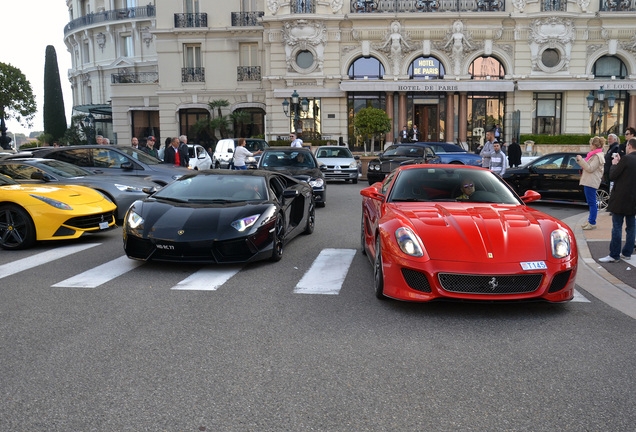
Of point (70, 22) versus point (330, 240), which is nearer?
point (330, 240)

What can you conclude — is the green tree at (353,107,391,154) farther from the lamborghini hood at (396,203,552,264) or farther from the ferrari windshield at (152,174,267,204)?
the lamborghini hood at (396,203,552,264)

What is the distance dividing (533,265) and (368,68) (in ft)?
117

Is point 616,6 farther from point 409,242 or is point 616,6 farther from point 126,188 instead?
point 409,242

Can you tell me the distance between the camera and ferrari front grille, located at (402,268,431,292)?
5.70m

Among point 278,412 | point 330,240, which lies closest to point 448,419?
point 278,412

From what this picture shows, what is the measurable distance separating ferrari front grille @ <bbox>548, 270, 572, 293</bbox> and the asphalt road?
0.28 m

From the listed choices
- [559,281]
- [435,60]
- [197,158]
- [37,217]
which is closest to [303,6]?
[435,60]

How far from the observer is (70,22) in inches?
2598

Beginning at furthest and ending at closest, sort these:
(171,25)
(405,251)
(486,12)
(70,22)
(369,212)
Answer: (70,22), (171,25), (486,12), (369,212), (405,251)

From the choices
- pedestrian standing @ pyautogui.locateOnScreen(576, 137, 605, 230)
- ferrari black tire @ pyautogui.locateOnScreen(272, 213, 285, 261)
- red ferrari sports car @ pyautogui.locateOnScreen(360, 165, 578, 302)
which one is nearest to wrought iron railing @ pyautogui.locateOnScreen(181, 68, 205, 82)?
pedestrian standing @ pyautogui.locateOnScreen(576, 137, 605, 230)

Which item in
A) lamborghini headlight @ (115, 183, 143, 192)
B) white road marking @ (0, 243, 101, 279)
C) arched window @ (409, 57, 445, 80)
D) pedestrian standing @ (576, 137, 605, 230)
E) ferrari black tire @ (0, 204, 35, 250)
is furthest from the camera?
arched window @ (409, 57, 445, 80)

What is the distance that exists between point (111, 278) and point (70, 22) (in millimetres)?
67058

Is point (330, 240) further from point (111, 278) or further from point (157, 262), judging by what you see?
point (111, 278)

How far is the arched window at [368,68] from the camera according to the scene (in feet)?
130
